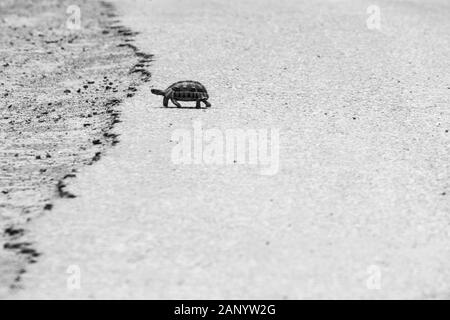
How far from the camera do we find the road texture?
22.3 feet

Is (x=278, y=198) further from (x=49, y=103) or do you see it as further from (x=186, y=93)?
(x=49, y=103)

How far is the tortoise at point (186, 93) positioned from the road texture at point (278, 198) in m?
0.20

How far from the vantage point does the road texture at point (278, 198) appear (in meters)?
6.80

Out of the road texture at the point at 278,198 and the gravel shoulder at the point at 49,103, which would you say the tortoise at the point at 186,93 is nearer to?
the road texture at the point at 278,198

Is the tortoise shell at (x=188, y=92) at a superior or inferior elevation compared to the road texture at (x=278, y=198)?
superior

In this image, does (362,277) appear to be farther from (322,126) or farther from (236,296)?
(322,126)

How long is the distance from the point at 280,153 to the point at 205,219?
224cm

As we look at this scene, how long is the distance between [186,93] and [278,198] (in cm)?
365

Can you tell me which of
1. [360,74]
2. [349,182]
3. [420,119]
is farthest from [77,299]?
[360,74]

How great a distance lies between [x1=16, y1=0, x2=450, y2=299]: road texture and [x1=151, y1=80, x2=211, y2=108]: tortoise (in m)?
0.20

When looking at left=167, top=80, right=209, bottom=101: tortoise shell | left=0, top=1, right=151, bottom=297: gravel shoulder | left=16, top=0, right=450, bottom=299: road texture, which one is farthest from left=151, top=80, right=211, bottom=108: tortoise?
left=0, top=1, right=151, bottom=297: gravel shoulder

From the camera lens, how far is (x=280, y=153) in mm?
9930

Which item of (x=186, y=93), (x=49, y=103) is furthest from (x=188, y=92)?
(x=49, y=103)

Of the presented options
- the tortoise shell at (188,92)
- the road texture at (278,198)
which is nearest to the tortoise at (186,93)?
the tortoise shell at (188,92)
